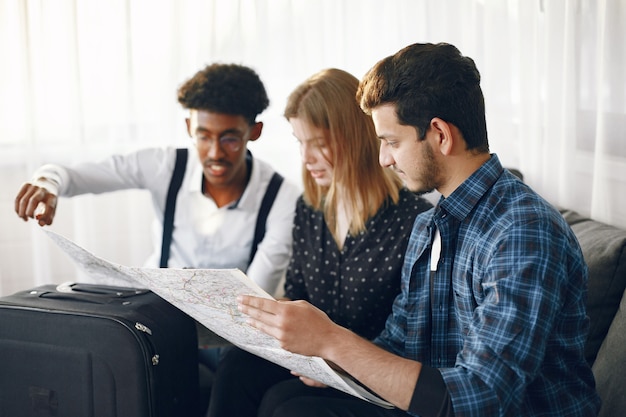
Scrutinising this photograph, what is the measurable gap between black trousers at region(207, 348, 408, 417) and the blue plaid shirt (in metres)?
0.15

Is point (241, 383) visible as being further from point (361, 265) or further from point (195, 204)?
point (195, 204)

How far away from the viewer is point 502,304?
3.56ft

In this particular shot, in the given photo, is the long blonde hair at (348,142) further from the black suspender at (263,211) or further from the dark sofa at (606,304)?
the dark sofa at (606,304)

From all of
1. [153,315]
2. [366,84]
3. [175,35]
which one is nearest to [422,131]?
[366,84]

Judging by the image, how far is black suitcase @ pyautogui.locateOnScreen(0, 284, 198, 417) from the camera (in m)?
1.41

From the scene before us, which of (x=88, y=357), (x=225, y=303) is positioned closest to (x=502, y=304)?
(x=225, y=303)

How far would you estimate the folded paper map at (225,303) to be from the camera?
116 centimetres

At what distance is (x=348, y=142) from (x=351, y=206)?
0.47 ft

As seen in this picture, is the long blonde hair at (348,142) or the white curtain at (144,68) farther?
the white curtain at (144,68)

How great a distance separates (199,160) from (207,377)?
54 centimetres

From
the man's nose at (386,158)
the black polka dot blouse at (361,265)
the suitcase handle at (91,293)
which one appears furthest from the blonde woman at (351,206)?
the man's nose at (386,158)

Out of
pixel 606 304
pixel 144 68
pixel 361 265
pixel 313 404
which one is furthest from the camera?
pixel 144 68

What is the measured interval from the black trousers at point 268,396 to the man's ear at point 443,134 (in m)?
0.47

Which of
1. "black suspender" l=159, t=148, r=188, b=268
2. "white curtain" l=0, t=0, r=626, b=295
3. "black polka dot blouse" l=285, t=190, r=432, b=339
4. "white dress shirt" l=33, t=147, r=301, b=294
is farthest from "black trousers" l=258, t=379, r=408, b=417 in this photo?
"white curtain" l=0, t=0, r=626, b=295
